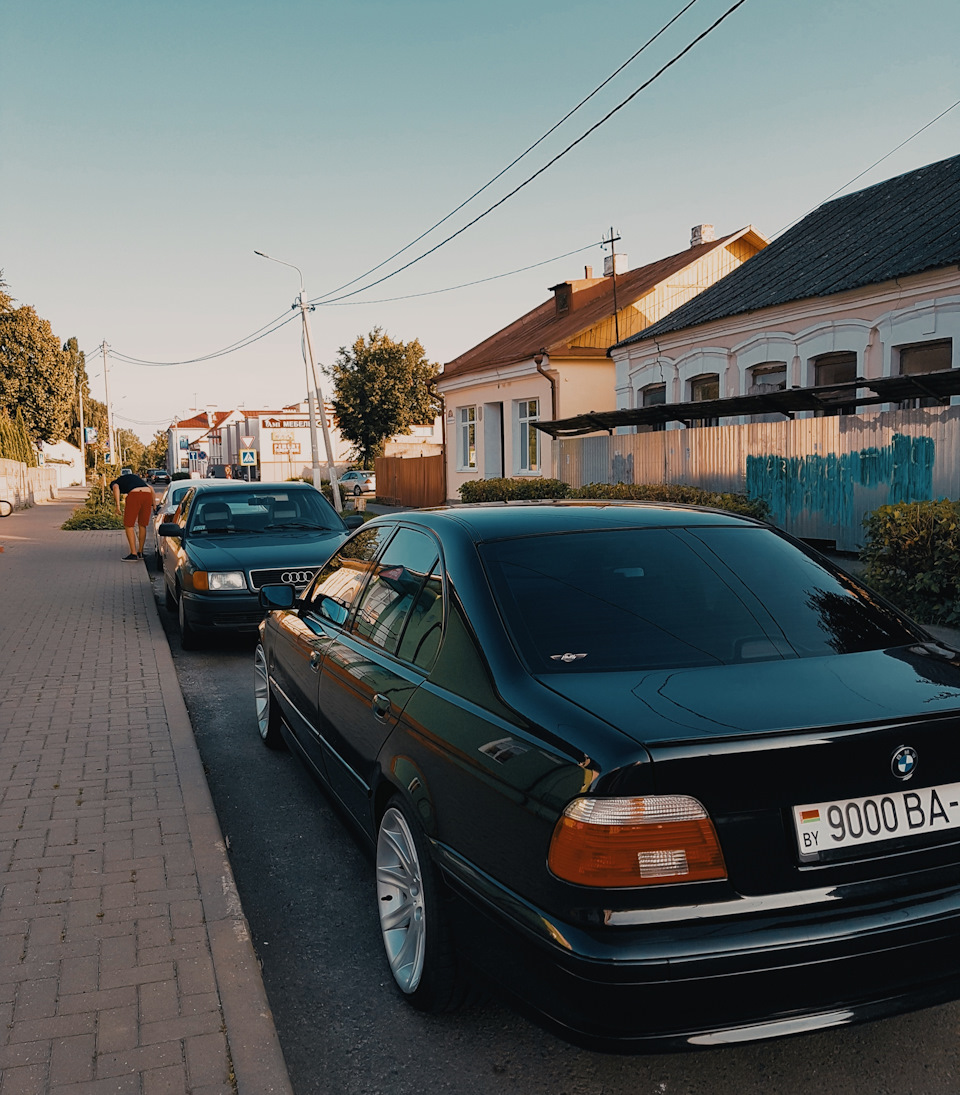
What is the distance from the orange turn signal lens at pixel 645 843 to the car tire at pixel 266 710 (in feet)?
12.3

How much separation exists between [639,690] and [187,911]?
2.04 metres

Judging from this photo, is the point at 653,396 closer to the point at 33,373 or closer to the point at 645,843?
the point at 645,843

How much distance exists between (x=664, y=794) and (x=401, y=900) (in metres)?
1.32

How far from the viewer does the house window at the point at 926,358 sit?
50.3 ft

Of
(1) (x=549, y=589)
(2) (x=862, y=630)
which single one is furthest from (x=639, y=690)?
(2) (x=862, y=630)

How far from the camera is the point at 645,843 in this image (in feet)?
7.18

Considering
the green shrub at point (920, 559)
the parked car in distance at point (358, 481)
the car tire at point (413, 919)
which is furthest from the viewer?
the parked car in distance at point (358, 481)

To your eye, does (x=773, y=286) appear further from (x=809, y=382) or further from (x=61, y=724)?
(x=61, y=724)

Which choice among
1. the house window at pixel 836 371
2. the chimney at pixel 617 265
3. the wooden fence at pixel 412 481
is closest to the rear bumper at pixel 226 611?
the house window at pixel 836 371

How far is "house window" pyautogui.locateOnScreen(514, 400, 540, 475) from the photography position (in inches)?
1096

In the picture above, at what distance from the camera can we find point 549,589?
3.07 m

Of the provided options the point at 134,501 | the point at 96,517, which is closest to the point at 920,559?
the point at 134,501

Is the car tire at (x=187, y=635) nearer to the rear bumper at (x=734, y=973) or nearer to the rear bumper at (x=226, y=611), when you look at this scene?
the rear bumper at (x=226, y=611)

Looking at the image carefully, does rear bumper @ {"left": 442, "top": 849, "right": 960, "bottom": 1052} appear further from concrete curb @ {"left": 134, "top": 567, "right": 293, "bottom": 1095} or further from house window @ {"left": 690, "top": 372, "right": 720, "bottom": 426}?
house window @ {"left": 690, "top": 372, "right": 720, "bottom": 426}
